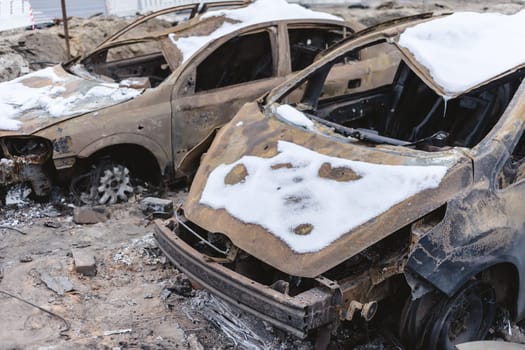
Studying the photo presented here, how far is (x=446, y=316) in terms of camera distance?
10.8 ft

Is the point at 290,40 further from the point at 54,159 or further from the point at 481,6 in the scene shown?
the point at 481,6

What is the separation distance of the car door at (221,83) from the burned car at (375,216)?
144cm

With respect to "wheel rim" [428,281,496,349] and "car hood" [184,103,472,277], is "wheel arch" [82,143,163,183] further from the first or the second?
"wheel rim" [428,281,496,349]

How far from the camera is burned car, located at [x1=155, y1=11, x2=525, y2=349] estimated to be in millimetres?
3025

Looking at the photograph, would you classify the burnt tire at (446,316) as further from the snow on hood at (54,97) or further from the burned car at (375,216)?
the snow on hood at (54,97)

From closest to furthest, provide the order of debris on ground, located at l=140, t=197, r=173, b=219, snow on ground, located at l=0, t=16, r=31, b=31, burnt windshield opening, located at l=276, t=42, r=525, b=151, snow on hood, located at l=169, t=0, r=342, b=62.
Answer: burnt windshield opening, located at l=276, t=42, r=525, b=151 < debris on ground, located at l=140, t=197, r=173, b=219 < snow on hood, located at l=169, t=0, r=342, b=62 < snow on ground, located at l=0, t=16, r=31, b=31

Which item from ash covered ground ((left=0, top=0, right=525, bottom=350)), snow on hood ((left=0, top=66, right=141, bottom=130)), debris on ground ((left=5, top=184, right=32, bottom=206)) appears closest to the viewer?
ash covered ground ((left=0, top=0, right=525, bottom=350))

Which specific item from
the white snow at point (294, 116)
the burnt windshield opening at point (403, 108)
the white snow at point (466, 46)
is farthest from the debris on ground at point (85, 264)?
the white snow at point (466, 46)

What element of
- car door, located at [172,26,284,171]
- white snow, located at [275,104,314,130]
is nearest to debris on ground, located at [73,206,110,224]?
car door, located at [172,26,284,171]

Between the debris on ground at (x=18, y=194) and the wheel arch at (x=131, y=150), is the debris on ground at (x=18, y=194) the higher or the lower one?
the lower one

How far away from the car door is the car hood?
1.67 meters

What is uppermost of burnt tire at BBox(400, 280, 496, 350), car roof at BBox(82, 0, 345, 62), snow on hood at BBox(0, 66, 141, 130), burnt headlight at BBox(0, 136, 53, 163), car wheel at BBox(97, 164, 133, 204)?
car roof at BBox(82, 0, 345, 62)

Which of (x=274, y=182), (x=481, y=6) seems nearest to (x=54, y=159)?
(x=274, y=182)

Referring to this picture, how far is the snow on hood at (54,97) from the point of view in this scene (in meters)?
5.38
